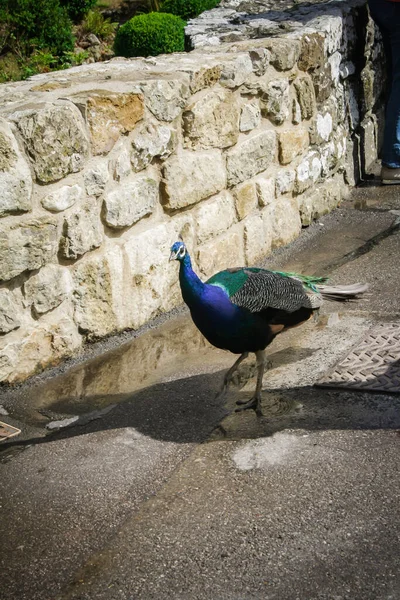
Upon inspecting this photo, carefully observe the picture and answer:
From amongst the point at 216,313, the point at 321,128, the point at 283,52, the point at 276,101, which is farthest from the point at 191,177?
the point at 321,128

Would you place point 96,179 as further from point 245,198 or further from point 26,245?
point 245,198

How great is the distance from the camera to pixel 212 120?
518cm

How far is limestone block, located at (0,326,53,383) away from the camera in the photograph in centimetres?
416

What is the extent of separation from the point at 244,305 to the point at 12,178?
1303 mm

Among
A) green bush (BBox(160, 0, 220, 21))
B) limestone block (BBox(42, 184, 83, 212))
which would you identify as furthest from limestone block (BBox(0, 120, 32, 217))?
green bush (BBox(160, 0, 220, 21))

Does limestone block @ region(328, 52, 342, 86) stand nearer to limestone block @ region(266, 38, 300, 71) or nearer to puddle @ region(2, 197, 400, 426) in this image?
limestone block @ region(266, 38, 300, 71)

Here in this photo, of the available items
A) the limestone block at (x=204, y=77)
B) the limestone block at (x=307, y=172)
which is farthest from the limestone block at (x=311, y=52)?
the limestone block at (x=204, y=77)

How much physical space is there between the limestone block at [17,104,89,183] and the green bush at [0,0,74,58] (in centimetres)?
458

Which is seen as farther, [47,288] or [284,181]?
[284,181]

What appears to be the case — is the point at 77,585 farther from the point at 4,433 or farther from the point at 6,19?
the point at 6,19

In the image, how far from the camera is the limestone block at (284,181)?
19.6ft

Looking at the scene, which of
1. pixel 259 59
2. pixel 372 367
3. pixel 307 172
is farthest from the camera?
pixel 307 172

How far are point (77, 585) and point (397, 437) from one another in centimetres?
152

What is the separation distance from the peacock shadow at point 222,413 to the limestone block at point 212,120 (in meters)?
1.69
